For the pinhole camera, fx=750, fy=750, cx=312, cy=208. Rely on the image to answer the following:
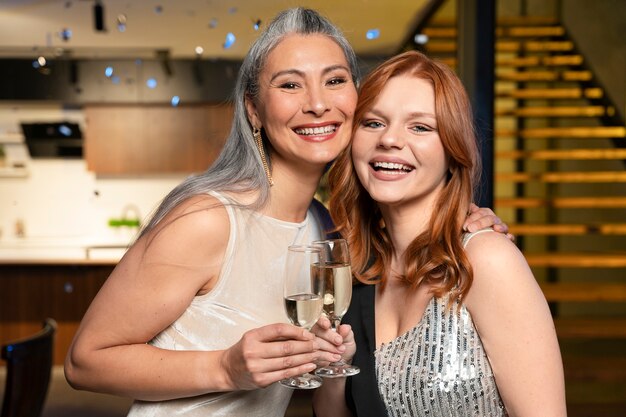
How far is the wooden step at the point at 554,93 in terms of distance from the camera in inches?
240

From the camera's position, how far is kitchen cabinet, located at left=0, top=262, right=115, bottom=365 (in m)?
6.44

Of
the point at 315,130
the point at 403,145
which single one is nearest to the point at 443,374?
the point at 403,145

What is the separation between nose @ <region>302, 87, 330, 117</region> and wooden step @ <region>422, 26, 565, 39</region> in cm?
490

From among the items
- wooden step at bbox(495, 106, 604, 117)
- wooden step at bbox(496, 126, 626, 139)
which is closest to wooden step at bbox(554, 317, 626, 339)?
wooden step at bbox(496, 126, 626, 139)

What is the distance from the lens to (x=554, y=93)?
6.32 m

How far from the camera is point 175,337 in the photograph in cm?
168

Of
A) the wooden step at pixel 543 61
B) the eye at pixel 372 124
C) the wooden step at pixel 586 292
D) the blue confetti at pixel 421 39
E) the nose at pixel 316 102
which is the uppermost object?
the blue confetti at pixel 421 39

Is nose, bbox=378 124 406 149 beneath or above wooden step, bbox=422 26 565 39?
beneath

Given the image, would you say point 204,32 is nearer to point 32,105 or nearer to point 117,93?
point 117,93

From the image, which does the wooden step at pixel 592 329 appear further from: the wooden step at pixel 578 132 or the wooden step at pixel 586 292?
the wooden step at pixel 578 132

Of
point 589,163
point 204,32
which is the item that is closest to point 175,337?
point 589,163

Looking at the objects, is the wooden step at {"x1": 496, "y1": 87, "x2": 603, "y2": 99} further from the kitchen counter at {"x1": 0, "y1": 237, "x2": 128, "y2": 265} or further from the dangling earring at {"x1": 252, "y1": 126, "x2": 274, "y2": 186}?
the dangling earring at {"x1": 252, "y1": 126, "x2": 274, "y2": 186}

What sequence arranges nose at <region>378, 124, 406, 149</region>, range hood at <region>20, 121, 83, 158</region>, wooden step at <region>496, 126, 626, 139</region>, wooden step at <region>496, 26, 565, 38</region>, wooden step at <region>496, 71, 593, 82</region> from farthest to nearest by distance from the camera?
range hood at <region>20, 121, 83, 158</region> < wooden step at <region>496, 26, 565, 38</region> < wooden step at <region>496, 71, 593, 82</region> < wooden step at <region>496, 126, 626, 139</region> < nose at <region>378, 124, 406, 149</region>

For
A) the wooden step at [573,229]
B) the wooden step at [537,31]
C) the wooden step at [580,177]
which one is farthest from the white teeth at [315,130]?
the wooden step at [537,31]
